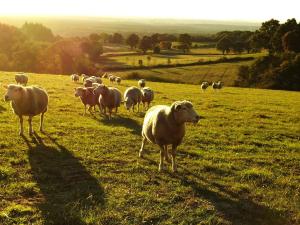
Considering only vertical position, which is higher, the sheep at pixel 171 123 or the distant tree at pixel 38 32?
the sheep at pixel 171 123

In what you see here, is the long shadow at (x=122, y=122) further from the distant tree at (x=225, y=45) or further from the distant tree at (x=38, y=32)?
the distant tree at (x=38, y=32)

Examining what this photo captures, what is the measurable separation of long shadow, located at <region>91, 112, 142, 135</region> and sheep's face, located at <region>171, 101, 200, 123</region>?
20.0ft

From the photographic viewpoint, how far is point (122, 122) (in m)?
20.5

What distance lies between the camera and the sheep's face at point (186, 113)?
1172 centimetres

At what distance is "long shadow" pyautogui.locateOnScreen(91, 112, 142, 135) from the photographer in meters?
18.7

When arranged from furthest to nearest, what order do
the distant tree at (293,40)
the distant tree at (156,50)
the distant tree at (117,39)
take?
the distant tree at (117,39) → the distant tree at (156,50) → the distant tree at (293,40)

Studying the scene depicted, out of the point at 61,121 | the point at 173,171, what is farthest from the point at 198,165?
the point at 61,121

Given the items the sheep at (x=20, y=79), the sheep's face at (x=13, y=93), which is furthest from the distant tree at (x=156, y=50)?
the sheep's face at (x=13, y=93)

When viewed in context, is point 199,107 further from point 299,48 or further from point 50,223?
point 299,48

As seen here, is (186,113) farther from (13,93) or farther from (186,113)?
(13,93)

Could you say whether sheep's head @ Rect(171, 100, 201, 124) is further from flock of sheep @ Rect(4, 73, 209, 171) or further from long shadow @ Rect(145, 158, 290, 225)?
long shadow @ Rect(145, 158, 290, 225)

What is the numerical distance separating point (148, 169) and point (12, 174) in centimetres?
411

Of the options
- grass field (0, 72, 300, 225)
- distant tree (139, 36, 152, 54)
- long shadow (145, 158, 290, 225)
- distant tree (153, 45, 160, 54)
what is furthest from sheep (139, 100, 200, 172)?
distant tree (139, 36, 152, 54)

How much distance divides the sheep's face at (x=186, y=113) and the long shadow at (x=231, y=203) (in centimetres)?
182
